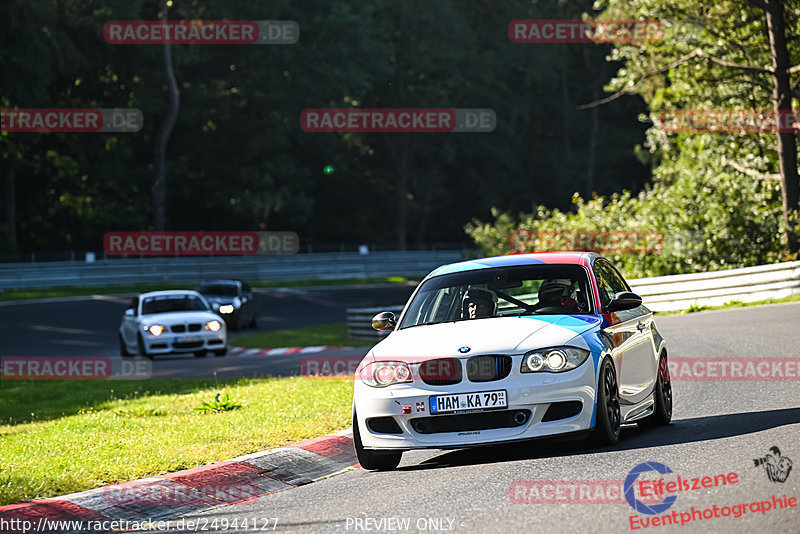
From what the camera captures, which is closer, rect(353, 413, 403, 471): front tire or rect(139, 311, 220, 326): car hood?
rect(353, 413, 403, 471): front tire

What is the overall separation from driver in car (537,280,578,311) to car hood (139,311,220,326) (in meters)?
15.6

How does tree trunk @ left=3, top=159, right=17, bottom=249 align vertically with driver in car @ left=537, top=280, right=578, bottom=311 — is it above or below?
above

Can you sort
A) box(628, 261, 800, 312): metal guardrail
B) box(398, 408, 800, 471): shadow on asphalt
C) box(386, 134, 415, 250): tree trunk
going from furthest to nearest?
box(386, 134, 415, 250): tree trunk → box(628, 261, 800, 312): metal guardrail → box(398, 408, 800, 471): shadow on asphalt

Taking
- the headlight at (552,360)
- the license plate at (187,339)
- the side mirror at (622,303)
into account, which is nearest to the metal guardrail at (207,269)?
the license plate at (187,339)

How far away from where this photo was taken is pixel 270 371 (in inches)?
779

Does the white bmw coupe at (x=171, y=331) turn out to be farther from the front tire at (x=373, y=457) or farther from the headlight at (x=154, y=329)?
the front tire at (x=373, y=457)

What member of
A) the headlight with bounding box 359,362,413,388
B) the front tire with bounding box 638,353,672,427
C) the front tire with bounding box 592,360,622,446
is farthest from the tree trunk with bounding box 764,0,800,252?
the headlight with bounding box 359,362,413,388

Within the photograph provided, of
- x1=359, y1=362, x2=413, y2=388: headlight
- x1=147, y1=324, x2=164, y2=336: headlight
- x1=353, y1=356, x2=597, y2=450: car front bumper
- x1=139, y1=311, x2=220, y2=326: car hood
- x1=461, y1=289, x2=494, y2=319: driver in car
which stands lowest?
x1=147, y1=324, x2=164, y2=336: headlight

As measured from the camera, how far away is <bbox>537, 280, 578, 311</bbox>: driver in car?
10047 mm

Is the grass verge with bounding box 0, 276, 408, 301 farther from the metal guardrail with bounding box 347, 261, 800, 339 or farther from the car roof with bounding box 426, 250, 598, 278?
the car roof with bounding box 426, 250, 598, 278

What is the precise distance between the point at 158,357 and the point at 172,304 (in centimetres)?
116

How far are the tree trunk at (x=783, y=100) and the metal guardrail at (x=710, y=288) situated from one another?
3.74 metres

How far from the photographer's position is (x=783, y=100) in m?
29.0

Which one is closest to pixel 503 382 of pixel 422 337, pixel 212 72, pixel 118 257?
pixel 422 337
